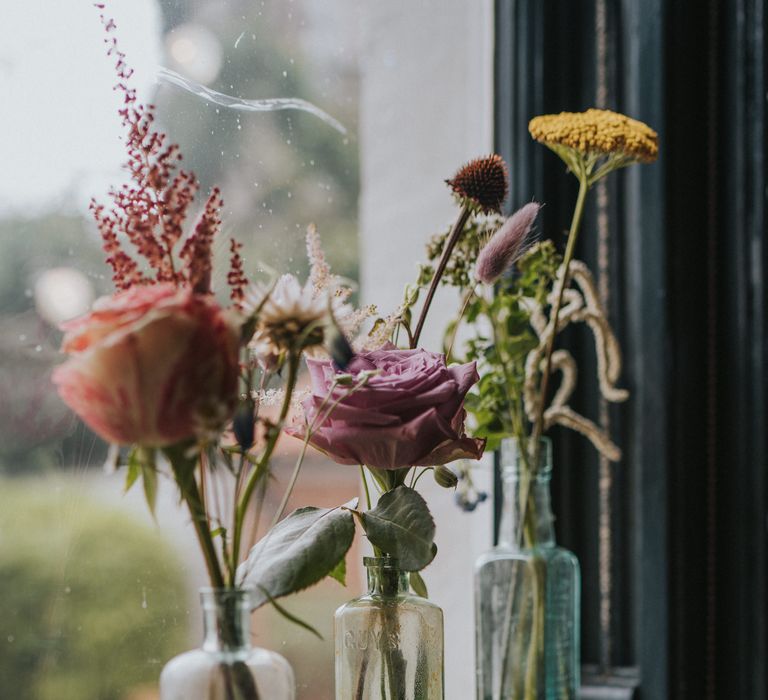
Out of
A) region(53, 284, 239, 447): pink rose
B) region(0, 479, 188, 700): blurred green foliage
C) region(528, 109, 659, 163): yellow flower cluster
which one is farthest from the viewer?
region(528, 109, 659, 163): yellow flower cluster

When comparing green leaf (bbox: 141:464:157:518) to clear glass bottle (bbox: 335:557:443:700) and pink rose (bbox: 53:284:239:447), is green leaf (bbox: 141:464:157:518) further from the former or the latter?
clear glass bottle (bbox: 335:557:443:700)

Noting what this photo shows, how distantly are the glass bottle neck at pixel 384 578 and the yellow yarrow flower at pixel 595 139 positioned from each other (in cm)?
41

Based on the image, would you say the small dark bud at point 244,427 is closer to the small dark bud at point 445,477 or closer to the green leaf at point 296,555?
the green leaf at point 296,555

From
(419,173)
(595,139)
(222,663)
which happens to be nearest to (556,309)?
(595,139)

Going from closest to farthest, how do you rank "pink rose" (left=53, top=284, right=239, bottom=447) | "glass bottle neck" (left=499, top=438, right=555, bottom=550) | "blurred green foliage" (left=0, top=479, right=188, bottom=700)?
"pink rose" (left=53, top=284, right=239, bottom=447) < "blurred green foliage" (left=0, top=479, right=188, bottom=700) < "glass bottle neck" (left=499, top=438, right=555, bottom=550)

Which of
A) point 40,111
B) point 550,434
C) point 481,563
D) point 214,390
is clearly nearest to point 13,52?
point 40,111

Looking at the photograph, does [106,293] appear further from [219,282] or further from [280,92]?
[280,92]

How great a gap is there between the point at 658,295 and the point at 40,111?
850 millimetres

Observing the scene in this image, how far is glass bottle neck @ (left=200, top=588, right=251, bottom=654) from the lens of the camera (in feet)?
1.85

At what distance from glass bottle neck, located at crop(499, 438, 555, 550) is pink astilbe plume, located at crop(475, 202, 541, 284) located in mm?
330

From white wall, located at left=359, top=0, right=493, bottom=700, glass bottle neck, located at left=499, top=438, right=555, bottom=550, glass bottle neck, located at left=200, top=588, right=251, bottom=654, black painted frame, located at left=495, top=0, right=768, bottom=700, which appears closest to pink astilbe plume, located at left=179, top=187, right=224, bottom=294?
glass bottle neck, located at left=200, top=588, right=251, bottom=654

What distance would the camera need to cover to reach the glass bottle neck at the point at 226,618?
565 mm

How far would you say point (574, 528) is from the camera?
137cm

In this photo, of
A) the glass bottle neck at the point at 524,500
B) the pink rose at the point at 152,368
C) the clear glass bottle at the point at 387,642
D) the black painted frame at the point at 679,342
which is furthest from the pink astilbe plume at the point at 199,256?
the black painted frame at the point at 679,342
